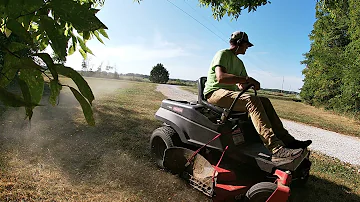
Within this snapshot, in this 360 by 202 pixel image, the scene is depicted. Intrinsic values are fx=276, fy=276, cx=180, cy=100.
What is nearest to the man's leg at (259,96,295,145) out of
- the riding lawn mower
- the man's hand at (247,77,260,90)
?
the riding lawn mower

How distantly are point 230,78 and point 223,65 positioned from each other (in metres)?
0.30

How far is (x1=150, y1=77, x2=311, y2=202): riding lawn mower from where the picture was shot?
2.89m

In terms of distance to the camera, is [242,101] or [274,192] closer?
[274,192]

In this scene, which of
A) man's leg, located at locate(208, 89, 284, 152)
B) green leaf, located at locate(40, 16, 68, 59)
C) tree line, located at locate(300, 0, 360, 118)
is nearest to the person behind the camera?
green leaf, located at locate(40, 16, 68, 59)

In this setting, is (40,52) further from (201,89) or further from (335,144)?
(335,144)

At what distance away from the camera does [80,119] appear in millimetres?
6902

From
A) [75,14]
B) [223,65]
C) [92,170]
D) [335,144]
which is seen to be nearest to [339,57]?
[335,144]

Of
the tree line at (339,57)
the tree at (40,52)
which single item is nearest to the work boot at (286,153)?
the tree at (40,52)

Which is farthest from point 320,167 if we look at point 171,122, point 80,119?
point 80,119

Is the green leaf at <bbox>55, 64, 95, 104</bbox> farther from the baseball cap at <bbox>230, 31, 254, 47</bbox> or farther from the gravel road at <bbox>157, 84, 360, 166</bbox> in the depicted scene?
the gravel road at <bbox>157, 84, 360, 166</bbox>

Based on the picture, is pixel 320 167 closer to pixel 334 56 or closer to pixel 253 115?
pixel 253 115

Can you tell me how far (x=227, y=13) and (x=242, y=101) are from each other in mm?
3896

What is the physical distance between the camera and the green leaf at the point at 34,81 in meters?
0.64

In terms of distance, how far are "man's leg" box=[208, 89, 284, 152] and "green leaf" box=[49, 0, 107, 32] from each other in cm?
282
